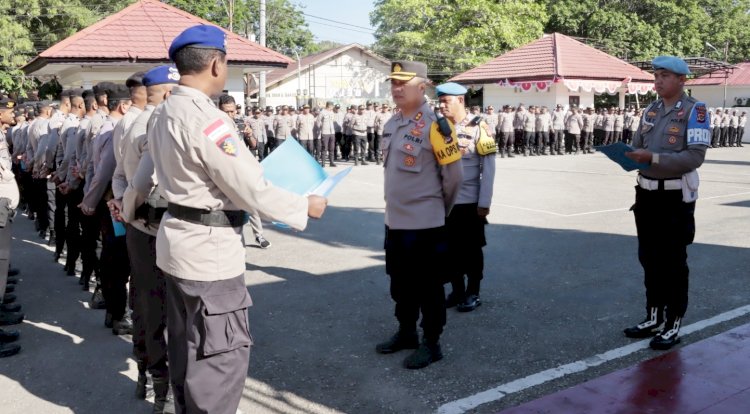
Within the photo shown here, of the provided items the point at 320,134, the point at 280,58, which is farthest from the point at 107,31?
the point at 320,134

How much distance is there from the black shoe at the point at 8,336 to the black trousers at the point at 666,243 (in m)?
4.69

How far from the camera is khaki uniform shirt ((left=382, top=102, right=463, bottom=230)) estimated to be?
4.22m

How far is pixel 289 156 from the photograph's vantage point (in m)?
3.00

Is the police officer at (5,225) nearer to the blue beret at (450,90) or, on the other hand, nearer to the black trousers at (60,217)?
the black trousers at (60,217)

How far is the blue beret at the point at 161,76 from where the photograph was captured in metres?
3.83

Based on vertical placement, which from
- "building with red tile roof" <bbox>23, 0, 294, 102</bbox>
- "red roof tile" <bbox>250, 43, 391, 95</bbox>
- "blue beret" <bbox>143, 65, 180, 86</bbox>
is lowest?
"blue beret" <bbox>143, 65, 180, 86</bbox>

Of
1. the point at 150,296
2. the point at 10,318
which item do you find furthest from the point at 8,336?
the point at 150,296

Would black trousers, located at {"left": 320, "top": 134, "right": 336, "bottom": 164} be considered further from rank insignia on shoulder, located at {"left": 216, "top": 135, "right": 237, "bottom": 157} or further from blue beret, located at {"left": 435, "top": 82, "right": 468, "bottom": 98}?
rank insignia on shoulder, located at {"left": 216, "top": 135, "right": 237, "bottom": 157}

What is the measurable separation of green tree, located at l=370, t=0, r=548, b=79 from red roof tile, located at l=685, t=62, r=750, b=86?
9802 millimetres

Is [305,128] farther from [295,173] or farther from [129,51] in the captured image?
[295,173]

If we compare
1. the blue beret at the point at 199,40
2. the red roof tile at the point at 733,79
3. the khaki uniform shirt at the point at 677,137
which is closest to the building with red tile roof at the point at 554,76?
the red roof tile at the point at 733,79

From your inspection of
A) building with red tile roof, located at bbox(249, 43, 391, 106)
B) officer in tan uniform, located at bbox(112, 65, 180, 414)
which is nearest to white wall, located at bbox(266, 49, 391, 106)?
building with red tile roof, located at bbox(249, 43, 391, 106)

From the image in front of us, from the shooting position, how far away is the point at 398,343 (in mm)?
4578

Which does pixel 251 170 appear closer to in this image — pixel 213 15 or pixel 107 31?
pixel 107 31
